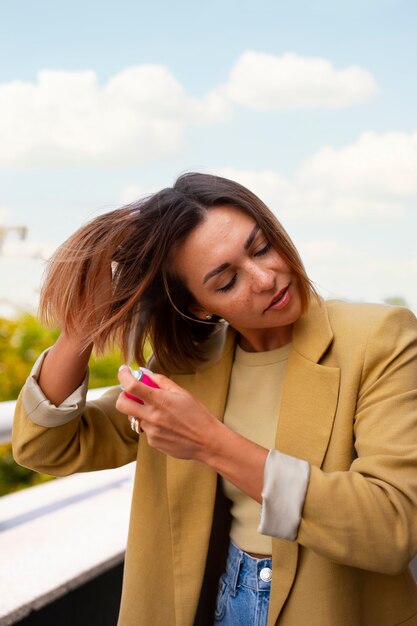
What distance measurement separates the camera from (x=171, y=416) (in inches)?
38.8

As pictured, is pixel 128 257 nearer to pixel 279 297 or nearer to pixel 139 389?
pixel 279 297

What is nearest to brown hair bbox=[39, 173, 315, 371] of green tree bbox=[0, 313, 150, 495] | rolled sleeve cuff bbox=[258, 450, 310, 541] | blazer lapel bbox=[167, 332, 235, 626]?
blazer lapel bbox=[167, 332, 235, 626]

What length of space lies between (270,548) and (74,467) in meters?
0.39

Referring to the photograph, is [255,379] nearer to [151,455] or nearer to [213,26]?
[151,455]

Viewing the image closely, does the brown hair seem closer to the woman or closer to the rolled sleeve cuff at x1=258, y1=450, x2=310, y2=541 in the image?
the woman

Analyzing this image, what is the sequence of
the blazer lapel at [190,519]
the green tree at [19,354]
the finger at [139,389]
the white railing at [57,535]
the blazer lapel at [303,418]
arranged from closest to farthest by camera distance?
the finger at [139,389] < the blazer lapel at [303,418] < the blazer lapel at [190,519] < the white railing at [57,535] < the green tree at [19,354]

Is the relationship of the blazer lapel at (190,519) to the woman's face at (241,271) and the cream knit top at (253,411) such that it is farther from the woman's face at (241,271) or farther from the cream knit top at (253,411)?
the woman's face at (241,271)

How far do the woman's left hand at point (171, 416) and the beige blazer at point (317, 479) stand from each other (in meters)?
0.17

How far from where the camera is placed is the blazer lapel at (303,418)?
1159mm

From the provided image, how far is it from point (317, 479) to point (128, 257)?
53 centimetres

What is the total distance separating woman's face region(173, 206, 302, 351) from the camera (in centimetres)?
120

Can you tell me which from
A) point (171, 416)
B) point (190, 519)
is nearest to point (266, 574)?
point (190, 519)

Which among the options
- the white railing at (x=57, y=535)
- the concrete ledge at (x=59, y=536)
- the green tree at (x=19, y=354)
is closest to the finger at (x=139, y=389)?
the white railing at (x=57, y=535)

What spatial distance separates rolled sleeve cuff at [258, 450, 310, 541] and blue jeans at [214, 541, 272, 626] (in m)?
0.26
